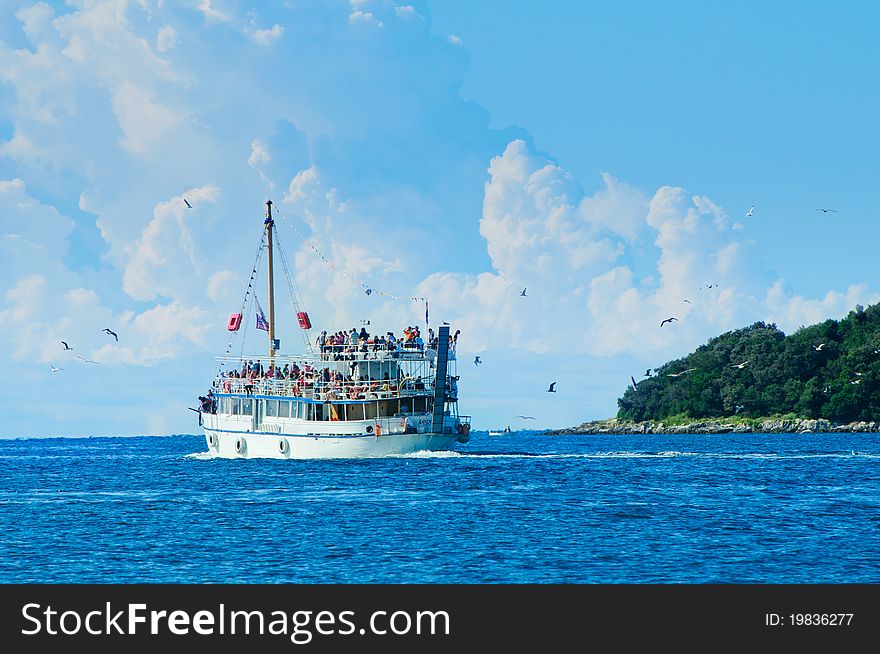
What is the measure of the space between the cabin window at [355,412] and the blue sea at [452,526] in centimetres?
552

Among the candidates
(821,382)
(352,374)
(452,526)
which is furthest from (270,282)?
(821,382)

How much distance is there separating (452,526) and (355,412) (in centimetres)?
3850

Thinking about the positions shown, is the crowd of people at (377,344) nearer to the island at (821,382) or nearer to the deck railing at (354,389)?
the deck railing at (354,389)

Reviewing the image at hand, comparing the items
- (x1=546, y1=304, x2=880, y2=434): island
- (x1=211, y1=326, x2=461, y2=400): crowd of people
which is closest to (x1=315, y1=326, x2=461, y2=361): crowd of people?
(x1=211, y1=326, x2=461, y2=400): crowd of people

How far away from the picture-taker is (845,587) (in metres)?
35.6

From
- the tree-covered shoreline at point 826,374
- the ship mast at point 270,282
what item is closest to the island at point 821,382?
the tree-covered shoreline at point 826,374

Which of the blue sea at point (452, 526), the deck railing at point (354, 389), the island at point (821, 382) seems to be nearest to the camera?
the blue sea at point (452, 526)

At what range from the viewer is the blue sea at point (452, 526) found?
130 ft

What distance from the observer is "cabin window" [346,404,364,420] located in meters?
88.2

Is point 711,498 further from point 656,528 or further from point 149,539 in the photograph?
point 149,539

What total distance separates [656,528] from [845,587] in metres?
13.6

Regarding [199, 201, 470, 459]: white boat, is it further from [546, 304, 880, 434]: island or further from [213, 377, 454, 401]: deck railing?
[546, 304, 880, 434]: island

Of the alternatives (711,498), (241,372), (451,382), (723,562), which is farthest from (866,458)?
(723,562)

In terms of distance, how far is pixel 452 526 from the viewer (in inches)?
1987
